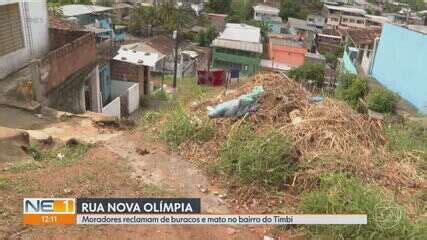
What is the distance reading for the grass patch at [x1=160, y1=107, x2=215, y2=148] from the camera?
20.8ft

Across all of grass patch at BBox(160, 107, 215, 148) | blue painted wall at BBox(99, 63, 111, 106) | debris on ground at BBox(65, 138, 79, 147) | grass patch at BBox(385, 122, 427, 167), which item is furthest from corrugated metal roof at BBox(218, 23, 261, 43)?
debris on ground at BBox(65, 138, 79, 147)

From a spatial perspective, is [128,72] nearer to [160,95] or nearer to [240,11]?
[160,95]

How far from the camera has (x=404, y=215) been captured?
421 cm

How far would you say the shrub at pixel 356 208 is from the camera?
3.99m

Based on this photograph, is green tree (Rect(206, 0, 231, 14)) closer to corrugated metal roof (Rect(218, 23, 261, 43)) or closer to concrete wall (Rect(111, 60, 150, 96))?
corrugated metal roof (Rect(218, 23, 261, 43))

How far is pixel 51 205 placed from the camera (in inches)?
157

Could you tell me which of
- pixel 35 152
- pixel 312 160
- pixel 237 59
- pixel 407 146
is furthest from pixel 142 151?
pixel 237 59

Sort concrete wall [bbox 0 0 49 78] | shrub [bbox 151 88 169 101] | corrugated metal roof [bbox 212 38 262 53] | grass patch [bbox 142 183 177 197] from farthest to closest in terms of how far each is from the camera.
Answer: corrugated metal roof [bbox 212 38 262 53]
shrub [bbox 151 88 169 101]
concrete wall [bbox 0 0 49 78]
grass patch [bbox 142 183 177 197]

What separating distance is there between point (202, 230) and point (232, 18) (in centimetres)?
4148

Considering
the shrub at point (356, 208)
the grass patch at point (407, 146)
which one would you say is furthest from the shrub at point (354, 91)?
the shrub at point (356, 208)

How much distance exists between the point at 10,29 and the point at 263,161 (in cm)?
790

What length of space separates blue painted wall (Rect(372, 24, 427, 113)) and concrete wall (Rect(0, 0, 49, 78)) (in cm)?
1154

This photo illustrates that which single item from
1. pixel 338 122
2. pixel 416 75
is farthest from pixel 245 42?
pixel 338 122

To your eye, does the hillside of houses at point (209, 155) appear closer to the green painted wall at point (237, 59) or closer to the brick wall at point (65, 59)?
A: the brick wall at point (65, 59)
